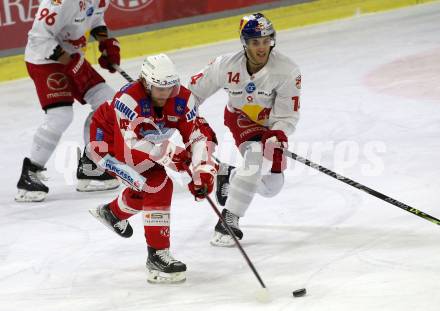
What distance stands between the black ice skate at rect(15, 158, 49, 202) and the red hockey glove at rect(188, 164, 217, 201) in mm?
1618

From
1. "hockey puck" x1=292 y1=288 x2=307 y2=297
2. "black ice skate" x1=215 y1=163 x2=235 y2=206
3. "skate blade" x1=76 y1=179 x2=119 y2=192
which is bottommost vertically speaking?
"skate blade" x1=76 y1=179 x2=119 y2=192

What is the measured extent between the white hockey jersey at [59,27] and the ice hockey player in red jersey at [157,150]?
4.46 feet

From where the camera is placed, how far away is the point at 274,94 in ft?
14.9

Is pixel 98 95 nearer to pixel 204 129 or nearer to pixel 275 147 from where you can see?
pixel 204 129

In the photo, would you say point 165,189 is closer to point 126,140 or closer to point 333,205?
point 126,140

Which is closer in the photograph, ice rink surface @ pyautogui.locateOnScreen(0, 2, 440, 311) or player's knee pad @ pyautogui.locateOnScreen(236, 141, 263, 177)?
ice rink surface @ pyautogui.locateOnScreen(0, 2, 440, 311)

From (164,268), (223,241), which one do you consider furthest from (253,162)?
(164,268)

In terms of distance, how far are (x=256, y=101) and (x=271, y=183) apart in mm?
400

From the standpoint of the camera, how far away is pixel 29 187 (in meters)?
5.32

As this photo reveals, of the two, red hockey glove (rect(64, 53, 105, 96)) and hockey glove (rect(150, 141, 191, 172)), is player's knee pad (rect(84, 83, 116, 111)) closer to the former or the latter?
red hockey glove (rect(64, 53, 105, 96))

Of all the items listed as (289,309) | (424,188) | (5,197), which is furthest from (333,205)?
(5,197)

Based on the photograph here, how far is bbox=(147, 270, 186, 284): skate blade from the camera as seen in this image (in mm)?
3957

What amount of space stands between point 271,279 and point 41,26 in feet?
7.55

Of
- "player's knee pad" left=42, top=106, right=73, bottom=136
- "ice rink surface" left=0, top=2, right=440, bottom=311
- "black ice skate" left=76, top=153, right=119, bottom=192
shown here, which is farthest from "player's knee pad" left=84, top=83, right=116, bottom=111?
"ice rink surface" left=0, top=2, right=440, bottom=311
